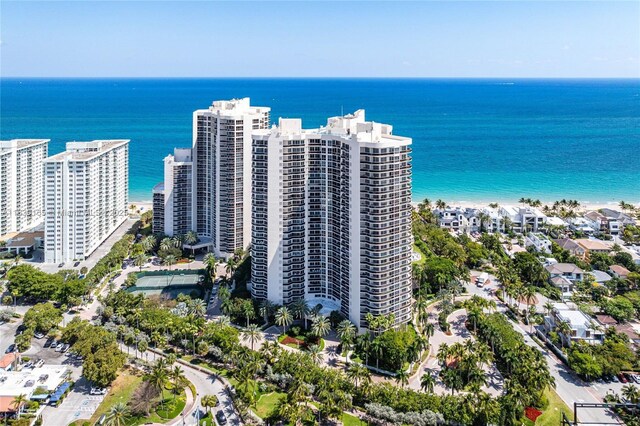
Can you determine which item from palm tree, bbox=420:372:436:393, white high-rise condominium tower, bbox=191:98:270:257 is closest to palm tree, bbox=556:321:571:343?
palm tree, bbox=420:372:436:393

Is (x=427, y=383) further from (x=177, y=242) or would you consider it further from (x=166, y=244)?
(x=177, y=242)

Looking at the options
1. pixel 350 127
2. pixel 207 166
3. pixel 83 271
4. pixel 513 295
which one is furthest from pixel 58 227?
pixel 513 295

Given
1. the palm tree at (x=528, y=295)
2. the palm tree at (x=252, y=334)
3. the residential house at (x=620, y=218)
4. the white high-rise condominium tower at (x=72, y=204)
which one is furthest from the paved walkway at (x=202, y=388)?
the residential house at (x=620, y=218)

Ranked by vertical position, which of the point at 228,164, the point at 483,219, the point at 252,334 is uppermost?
the point at 228,164

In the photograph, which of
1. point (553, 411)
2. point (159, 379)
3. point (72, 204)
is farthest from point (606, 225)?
point (72, 204)

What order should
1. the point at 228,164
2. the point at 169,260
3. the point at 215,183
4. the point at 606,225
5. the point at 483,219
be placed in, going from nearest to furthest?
the point at 169,260, the point at 228,164, the point at 215,183, the point at 606,225, the point at 483,219

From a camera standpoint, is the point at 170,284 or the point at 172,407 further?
the point at 170,284
